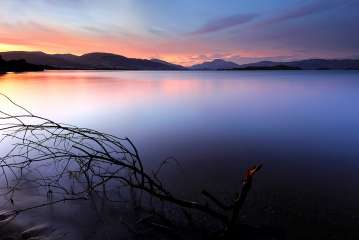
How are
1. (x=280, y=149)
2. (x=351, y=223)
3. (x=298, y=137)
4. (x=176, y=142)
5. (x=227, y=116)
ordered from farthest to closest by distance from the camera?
(x=227, y=116)
(x=298, y=137)
(x=176, y=142)
(x=280, y=149)
(x=351, y=223)

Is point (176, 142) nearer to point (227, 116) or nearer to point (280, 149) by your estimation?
point (280, 149)

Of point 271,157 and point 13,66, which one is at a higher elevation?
point 13,66

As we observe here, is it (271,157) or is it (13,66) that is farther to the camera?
(13,66)

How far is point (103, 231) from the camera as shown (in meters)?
5.18

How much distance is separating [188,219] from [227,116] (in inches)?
613

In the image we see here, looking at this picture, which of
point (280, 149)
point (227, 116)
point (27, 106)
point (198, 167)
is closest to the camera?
point (198, 167)

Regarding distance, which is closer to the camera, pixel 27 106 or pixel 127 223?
pixel 127 223

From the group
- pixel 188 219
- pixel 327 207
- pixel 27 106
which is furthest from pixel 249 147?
pixel 27 106

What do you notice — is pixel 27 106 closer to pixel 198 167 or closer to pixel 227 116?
pixel 227 116

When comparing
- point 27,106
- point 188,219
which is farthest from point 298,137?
point 27,106

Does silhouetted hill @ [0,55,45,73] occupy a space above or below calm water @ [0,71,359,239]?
above

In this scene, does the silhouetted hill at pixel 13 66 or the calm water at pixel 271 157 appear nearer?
the calm water at pixel 271 157

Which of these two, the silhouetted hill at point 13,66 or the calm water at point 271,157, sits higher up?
the silhouetted hill at point 13,66

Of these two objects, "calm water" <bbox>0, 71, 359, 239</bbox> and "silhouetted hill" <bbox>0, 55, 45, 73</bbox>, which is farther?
"silhouetted hill" <bbox>0, 55, 45, 73</bbox>
